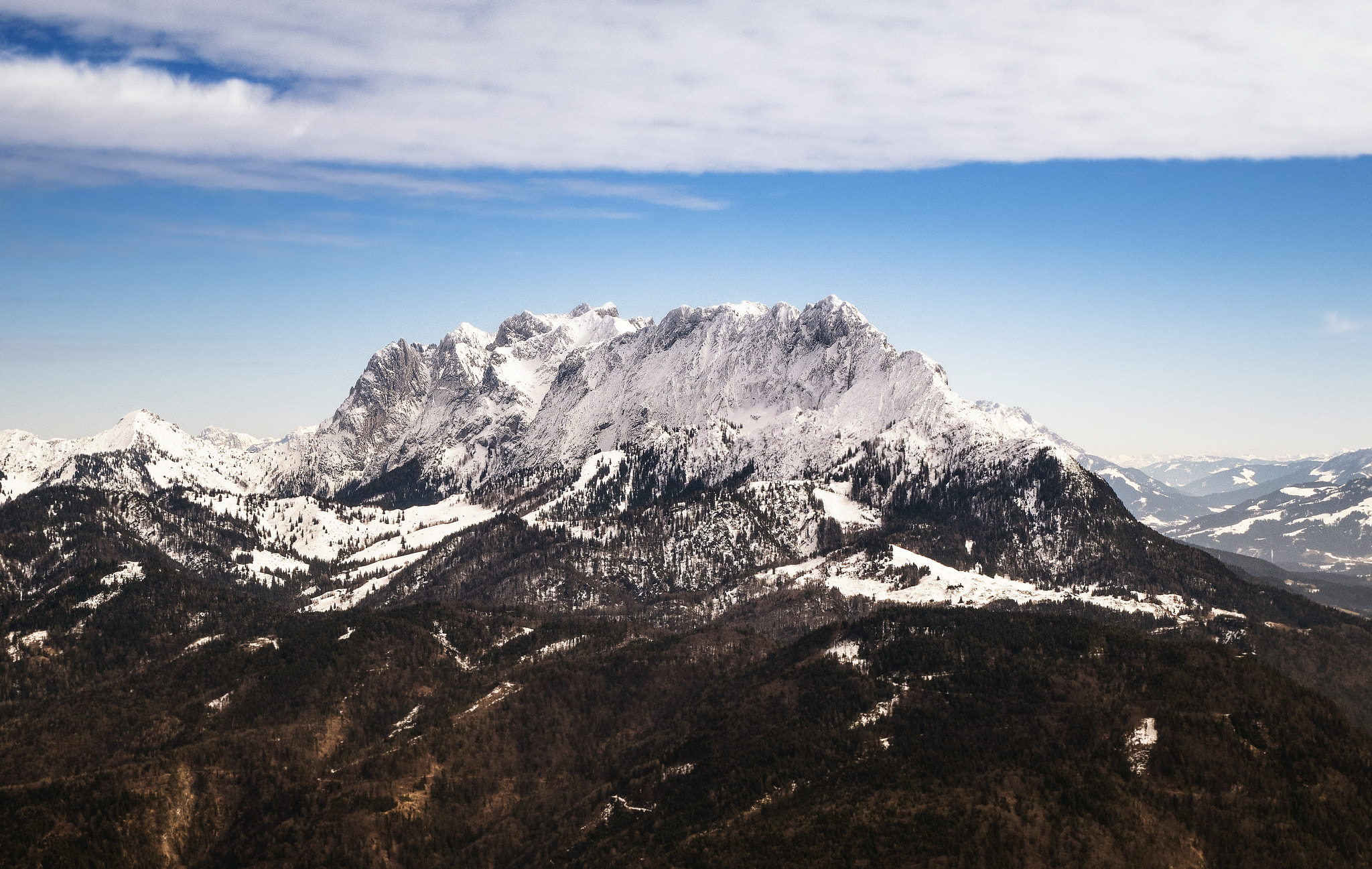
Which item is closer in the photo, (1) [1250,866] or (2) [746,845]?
(1) [1250,866]

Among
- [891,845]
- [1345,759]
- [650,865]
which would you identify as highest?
[1345,759]

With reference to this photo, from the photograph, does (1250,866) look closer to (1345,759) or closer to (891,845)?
(1345,759)

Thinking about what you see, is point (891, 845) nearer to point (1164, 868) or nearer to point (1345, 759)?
point (1164, 868)

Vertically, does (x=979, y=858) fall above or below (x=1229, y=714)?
below

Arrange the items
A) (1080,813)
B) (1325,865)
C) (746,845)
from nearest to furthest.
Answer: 1. (1325,865)
2. (1080,813)
3. (746,845)

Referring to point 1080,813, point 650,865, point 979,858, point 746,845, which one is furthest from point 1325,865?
point 650,865

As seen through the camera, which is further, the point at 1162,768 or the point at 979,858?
the point at 1162,768

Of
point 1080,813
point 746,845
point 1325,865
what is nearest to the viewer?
point 1325,865

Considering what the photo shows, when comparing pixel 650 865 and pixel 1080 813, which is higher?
pixel 1080 813

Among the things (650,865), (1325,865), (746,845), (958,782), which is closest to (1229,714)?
(1325,865)
